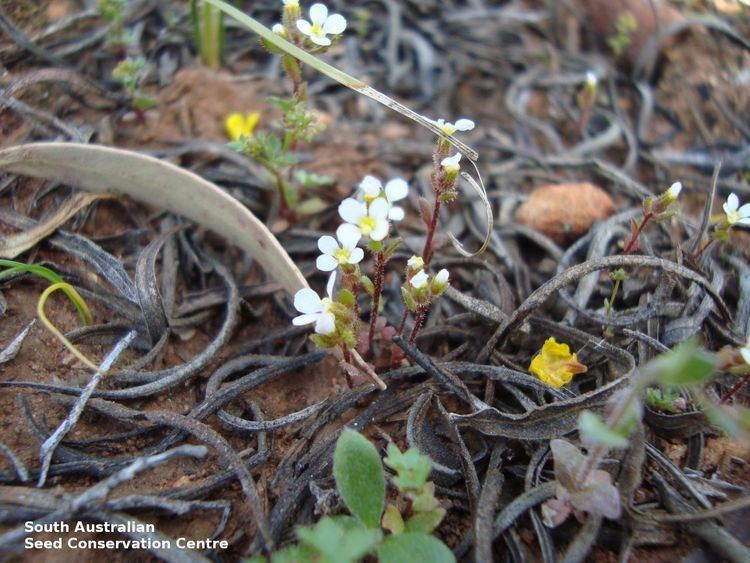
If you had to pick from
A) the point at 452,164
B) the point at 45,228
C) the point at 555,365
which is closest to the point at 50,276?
the point at 45,228

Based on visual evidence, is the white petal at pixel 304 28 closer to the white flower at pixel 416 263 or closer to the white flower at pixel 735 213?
the white flower at pixel 416 263

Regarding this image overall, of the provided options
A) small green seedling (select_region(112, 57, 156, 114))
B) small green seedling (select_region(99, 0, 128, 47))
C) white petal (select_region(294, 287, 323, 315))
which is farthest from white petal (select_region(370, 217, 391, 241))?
small green seedling (select_region(99, 0, 128, 47))

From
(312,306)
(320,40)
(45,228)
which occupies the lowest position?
(45,228)

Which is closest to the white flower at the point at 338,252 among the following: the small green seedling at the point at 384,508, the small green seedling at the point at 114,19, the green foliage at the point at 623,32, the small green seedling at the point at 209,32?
the small green seedling at the point at 384,508

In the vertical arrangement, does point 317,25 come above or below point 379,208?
above

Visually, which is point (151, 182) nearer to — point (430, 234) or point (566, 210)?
point (430, 234)

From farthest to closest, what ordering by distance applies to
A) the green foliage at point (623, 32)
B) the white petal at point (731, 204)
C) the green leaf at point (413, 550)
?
the green foliage at point (623, 32) → the white petal at point (731, 204) → the green leaf at point (413, 550)

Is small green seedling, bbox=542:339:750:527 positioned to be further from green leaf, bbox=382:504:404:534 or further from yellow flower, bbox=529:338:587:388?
green leaf, bbox=382:504:404:534
